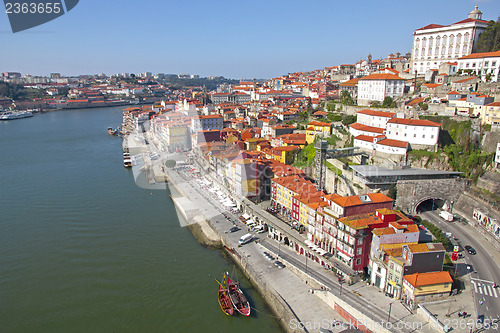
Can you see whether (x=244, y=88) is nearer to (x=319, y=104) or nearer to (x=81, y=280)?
(x=319, y=104)

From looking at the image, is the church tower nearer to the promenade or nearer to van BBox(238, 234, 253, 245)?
the promenade

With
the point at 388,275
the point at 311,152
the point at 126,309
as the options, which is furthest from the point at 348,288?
the point at 311,152

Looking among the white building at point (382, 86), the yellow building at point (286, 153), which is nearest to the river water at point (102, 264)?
the yellow building at point (286, 153)

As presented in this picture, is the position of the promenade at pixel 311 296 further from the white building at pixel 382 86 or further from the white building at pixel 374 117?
the white building at pixel 382 86

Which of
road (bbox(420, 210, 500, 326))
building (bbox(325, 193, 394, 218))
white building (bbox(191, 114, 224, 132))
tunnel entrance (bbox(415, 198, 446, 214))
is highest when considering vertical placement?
white building (bbox(191, 114, 224, 132))

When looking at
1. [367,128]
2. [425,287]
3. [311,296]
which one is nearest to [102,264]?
[311,296]

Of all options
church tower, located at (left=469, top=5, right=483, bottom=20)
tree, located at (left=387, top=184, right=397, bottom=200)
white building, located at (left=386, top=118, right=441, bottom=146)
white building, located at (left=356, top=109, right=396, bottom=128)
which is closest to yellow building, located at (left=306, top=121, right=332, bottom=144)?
white building, located at (left=356, top=109, right=396, bottom=128)

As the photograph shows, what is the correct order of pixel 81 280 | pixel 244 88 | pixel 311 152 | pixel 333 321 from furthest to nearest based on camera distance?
pixel 244 88 < pixel 311 152 < pixel 81 280 < pixel 333 321
